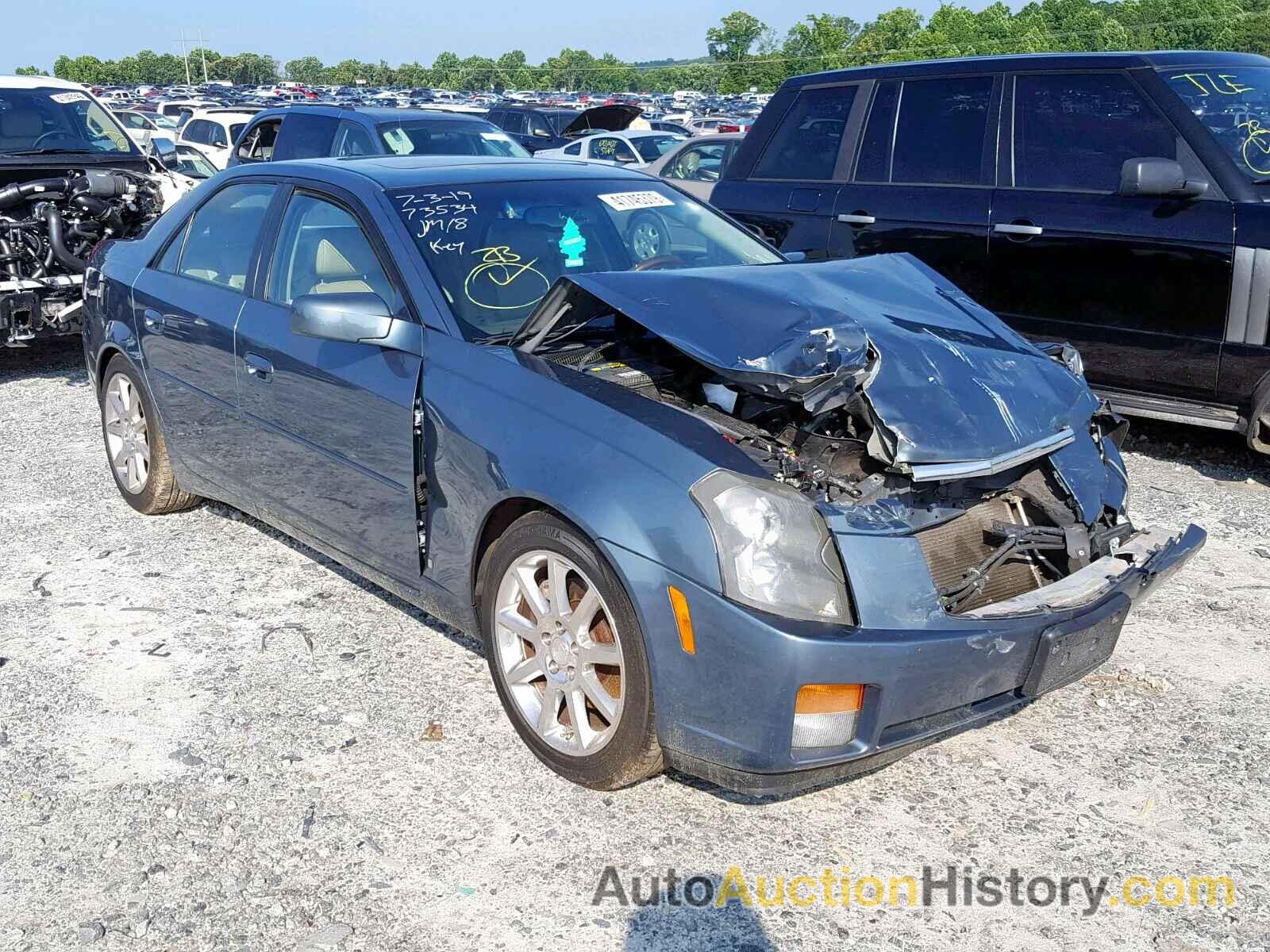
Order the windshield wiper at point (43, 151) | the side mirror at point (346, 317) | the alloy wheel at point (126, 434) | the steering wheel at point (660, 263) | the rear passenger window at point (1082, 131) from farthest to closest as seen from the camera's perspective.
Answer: the windshield wiper at point (43, 151)
the rear passenger window at point (1082, 131)
the alloy wheel at point (126, 434)
the steering wheel at point (660, 263)
the side mirror at point (346, 317)

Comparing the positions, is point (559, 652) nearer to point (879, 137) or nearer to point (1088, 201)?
point (1088, 201)

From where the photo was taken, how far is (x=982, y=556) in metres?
3.44

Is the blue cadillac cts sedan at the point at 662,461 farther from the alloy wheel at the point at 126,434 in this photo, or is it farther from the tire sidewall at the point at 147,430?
the alloy wheel at the point at 126,434

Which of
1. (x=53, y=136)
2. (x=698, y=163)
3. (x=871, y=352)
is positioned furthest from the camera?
(x=698, y=163)

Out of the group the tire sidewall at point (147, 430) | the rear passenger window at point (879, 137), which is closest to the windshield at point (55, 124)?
the tire sidewall at point (147, 430)

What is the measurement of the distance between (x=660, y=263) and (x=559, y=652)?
162 cm

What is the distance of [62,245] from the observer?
839cm

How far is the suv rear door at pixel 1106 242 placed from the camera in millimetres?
5750

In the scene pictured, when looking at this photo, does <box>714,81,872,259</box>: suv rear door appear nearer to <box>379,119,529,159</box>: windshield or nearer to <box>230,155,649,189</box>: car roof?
<box>230,155,649,189</box>: car roof

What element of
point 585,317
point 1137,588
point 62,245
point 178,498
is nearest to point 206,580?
point 178,498

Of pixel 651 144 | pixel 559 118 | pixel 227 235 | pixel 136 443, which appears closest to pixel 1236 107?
pixel 227 235

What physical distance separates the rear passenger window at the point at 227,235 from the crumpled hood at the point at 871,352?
1.66 metres

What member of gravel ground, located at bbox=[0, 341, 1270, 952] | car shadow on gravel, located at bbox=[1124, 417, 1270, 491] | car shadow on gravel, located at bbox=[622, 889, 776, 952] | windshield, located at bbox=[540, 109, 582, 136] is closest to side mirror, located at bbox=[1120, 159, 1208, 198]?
car shadow on gravel, located at bbox=[1124, 417, 1270, 491]

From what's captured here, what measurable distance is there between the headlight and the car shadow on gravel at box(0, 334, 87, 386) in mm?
6981
